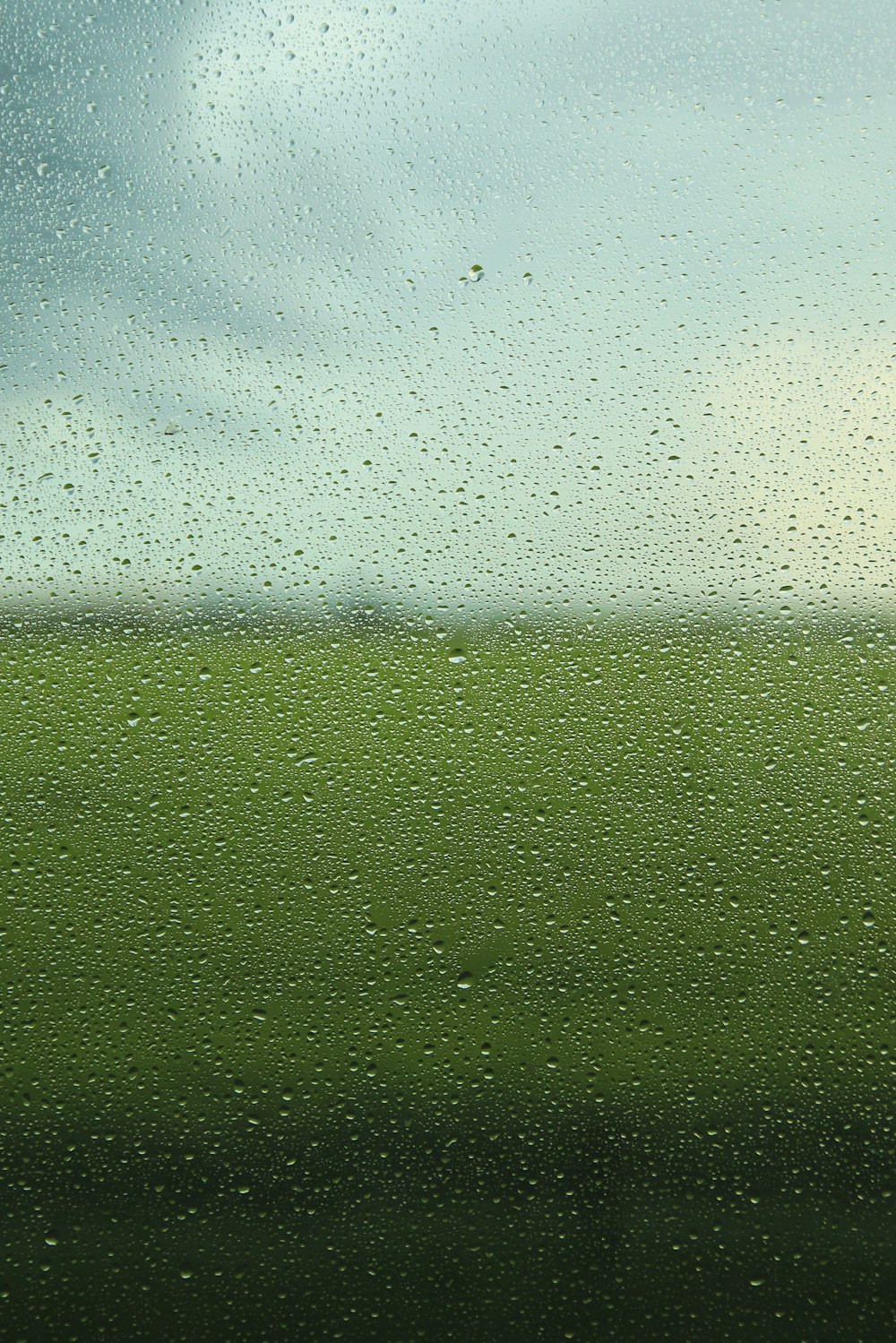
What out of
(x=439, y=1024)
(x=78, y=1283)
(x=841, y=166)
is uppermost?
(x=841, y=166)

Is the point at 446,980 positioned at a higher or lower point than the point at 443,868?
lower

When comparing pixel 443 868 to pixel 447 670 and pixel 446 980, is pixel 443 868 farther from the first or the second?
pixel 447 670

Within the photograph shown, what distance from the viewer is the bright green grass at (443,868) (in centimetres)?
99

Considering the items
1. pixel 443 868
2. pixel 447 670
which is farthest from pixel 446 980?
pixel 447 670

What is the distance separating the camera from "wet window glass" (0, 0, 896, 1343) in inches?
38.7

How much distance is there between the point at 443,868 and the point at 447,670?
233 millimetres

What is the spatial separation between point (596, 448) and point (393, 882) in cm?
57

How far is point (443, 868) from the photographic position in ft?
3.29

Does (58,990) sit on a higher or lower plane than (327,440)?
lower

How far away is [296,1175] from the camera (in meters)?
0.98

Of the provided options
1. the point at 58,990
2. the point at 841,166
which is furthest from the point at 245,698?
the point at 841,166

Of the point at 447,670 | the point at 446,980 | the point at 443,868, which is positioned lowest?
the point at 446,980

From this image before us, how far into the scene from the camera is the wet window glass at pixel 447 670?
983 millimetres

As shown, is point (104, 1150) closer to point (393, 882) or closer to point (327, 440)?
point (393, 882)
